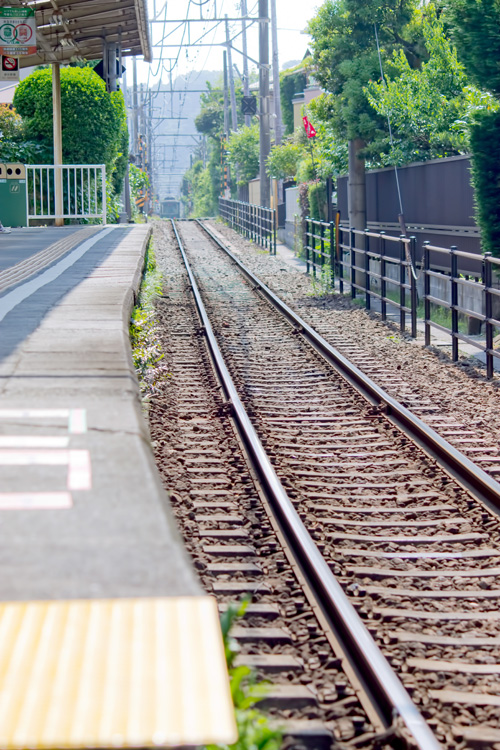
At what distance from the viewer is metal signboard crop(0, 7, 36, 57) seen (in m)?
19.1

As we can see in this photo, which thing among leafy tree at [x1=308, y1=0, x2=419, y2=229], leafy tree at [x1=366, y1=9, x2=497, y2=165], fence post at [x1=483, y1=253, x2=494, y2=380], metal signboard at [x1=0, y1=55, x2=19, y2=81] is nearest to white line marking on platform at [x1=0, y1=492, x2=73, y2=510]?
fence post at [x1=483, y1=253, x2=494, y2=380]

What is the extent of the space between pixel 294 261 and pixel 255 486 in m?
21.0

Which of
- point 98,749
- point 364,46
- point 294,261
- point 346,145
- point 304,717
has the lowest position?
point 304,717

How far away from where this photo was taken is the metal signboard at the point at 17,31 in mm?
19109

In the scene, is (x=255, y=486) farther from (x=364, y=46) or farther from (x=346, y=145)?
(x=346, y=145)

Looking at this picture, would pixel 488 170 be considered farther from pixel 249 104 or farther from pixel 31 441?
→ pixel 249 104

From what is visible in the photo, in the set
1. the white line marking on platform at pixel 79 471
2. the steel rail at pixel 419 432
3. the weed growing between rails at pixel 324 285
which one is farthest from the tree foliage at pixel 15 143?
the white line marking on platform at pixel 79 471

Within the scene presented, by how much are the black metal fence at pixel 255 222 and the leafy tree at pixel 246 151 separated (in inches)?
232

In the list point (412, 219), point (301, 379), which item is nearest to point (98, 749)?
point (301, 379)

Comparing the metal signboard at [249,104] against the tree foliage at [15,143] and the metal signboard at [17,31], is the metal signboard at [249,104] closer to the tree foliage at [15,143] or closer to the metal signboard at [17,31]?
the tree foliage at [15,143]

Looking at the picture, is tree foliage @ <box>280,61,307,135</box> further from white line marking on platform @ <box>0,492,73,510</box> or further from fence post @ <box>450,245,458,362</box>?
white line marking on platform @ <box>0,492,73,510</box>

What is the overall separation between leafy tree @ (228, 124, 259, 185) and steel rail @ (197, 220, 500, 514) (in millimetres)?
39745

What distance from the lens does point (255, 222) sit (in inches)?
1353

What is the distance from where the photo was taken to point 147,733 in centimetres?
176
